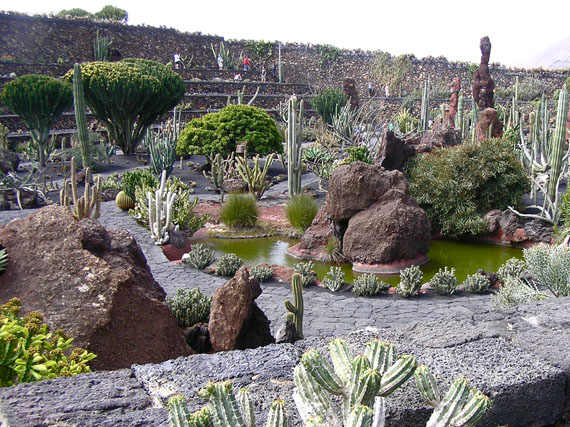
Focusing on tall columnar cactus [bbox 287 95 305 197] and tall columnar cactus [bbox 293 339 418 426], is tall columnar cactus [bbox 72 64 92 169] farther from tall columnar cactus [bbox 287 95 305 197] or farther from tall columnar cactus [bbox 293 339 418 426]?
tall columnar cactus [bbox 293 339 418 426]

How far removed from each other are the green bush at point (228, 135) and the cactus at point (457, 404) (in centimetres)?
1609

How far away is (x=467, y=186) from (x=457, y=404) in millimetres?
9587

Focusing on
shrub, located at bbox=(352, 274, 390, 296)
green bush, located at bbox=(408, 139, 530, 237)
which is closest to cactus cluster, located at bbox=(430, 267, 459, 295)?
shrub, located at bbox=(352, 274, 390, 296)

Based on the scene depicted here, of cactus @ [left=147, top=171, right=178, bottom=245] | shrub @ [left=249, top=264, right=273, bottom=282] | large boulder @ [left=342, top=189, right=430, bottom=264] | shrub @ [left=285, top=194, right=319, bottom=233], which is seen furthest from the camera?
shrub @ [left=285, top=194, right=319, bottom=233]

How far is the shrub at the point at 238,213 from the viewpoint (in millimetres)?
11570

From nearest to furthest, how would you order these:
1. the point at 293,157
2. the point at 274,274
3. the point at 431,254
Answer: the point at 274,274
the point at 431,254
the point at 293,157

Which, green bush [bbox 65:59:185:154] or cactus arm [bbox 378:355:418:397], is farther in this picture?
green bush [bbox 65:59:185:154]

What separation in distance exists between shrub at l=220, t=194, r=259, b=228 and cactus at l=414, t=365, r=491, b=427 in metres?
9.66

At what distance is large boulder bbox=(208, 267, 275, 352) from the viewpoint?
476 cm

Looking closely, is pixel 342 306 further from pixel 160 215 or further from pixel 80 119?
pixel 80 119

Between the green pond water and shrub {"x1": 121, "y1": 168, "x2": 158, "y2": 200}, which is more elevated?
shrub {"x1": 121, "y1": 168, "x2": 158, "y2": 200}

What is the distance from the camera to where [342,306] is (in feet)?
22.5

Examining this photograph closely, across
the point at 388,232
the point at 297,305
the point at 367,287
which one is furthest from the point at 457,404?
Answer: the point at 388,232

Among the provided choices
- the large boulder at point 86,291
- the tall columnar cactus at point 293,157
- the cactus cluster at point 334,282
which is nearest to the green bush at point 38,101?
the tall columnar cactus at point 293,157
